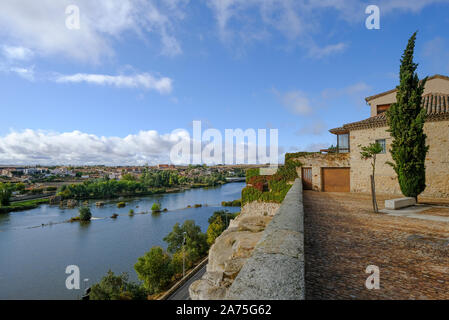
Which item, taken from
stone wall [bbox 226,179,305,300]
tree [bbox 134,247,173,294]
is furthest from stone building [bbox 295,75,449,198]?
tree [bbox 134,247,173,294]

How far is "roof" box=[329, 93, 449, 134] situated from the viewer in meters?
13.0

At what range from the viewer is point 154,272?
23938 mm

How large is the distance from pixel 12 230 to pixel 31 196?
4433cm

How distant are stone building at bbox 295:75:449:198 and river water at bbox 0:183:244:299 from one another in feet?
61.5

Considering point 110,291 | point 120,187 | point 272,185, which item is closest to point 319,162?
point 272,185

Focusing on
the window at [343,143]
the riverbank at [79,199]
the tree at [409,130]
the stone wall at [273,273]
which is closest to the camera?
the stone wall at [273,273]

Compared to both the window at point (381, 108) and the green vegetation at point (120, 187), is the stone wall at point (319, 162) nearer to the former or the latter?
the window at point (381, 108)

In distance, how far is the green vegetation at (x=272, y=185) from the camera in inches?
712

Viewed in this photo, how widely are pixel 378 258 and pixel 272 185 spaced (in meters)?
14.5

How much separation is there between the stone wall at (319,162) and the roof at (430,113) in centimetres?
213

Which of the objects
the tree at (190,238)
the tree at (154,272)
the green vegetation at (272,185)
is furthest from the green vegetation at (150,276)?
the green vegetation at (272,185)

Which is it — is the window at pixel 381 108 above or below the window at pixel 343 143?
above

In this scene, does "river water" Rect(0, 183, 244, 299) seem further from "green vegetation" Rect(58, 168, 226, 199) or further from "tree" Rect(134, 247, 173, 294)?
"green vegetation" Rect(58, 168, 226, 199)
